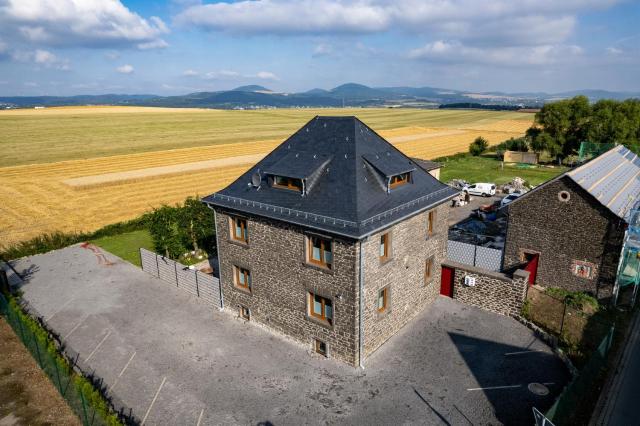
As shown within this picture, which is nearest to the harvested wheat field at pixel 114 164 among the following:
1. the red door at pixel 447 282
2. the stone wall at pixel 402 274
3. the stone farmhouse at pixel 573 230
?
the stone wall at pixel 402 274

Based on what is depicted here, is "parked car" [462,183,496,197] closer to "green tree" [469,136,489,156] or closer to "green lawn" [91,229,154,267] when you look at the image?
"green lawn" [91,229,154,267]

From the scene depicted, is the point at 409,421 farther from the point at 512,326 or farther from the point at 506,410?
the point at 512,326

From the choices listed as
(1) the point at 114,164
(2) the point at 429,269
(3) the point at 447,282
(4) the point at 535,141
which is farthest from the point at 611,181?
(1) the point at 114,164

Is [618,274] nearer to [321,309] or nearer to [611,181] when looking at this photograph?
[611,181]

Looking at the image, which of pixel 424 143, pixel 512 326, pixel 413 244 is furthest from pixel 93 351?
pixel 424 143

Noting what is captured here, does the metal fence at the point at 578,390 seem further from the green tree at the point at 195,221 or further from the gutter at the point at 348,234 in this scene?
the green tree at the point at 195,221
